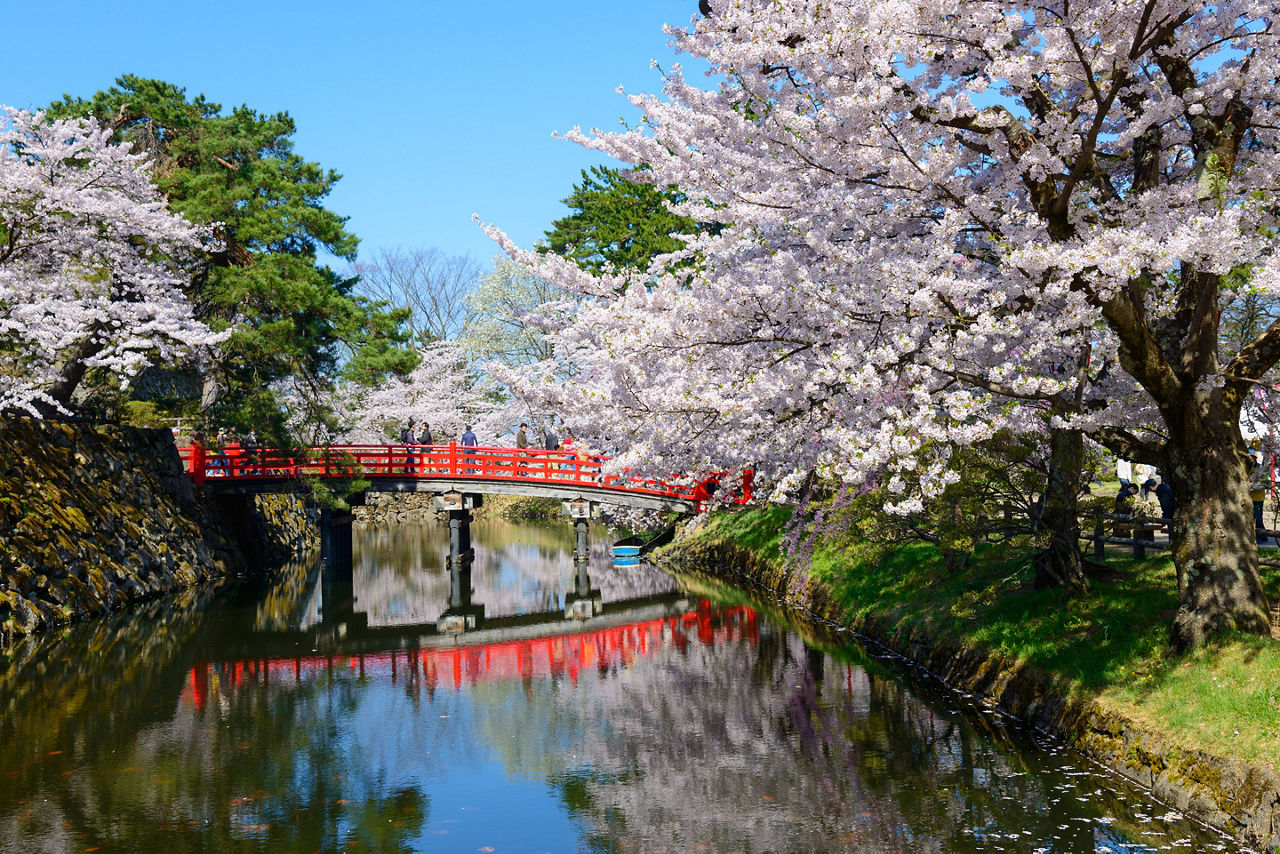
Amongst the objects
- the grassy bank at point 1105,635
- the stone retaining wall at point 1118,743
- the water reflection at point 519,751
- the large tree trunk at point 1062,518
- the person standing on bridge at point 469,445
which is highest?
the person standing on bridge at point 469,445

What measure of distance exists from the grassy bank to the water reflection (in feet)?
2.89

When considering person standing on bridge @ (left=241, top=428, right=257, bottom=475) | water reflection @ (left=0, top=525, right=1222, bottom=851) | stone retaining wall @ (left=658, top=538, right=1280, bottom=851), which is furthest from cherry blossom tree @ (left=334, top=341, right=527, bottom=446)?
stone retaining wall @ (left=658, top=538, right=1280, bottom=851)

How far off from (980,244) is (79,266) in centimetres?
2015

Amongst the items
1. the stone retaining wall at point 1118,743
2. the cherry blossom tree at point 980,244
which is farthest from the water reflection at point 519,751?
the cherry blossom tree at point 980,244

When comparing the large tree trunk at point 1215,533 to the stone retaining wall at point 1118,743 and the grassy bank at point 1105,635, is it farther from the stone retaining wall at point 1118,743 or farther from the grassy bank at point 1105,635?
the stone retaining wall at point 1118,743

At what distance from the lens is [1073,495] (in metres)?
13.1

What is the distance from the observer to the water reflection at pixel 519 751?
943 cm

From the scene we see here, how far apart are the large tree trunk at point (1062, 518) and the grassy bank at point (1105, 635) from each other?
0.26 m

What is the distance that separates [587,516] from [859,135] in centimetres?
2309

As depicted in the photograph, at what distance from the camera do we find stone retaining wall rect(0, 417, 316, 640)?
64.5 ft

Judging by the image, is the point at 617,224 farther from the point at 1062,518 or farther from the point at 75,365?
the point at 1062,518

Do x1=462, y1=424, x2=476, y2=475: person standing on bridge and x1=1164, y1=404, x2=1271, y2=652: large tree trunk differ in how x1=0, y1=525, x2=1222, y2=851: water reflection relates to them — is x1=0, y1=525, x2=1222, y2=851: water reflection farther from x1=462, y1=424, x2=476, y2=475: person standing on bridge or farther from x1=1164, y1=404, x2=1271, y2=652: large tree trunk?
x1=462, y1=424, x2=476, y2=475: person standing on bridge

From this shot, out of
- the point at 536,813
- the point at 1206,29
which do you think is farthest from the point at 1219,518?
the point at 536,813

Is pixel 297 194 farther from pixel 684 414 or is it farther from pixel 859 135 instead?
pixel 859 135
